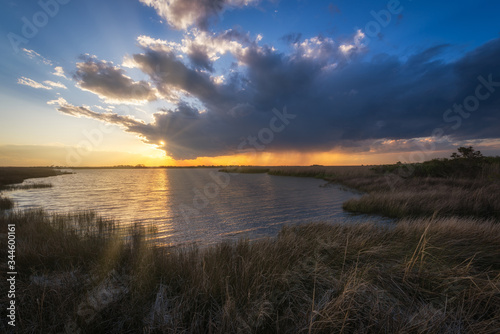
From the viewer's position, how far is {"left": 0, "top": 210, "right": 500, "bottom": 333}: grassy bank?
3.12 m

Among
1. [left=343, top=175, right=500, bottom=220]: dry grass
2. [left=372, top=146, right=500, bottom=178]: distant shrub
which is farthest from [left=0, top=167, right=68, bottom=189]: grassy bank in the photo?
[left=372, top=146, right=500, bottom=178]: distant shrub

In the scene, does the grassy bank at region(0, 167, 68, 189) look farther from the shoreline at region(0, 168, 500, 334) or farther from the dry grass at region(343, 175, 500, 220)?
the dry grass at region(343, 175, 500, 220)

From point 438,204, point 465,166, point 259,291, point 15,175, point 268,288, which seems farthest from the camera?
point 15,175

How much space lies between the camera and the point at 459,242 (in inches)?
254

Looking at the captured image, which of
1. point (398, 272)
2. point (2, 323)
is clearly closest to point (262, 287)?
point (398, 272)

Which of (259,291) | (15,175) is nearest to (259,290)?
(259,291)

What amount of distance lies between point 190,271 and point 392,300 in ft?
→ 13.9

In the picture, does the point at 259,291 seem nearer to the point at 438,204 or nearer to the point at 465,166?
the point at 438,204

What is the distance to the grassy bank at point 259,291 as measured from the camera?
10.2ft

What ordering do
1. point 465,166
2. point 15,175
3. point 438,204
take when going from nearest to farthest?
point 438,204 → point 465,166 → point 15,175

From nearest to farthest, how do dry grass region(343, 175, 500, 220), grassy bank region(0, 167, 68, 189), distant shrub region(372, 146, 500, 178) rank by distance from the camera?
dry grass region(343, 175, 500, 220) < distant shrub region(372, 146, 500, 178) < grassy bank region(0, 167, 68, 189)

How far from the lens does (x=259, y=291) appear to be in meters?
3.98

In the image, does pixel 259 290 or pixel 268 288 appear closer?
pixel 259 290

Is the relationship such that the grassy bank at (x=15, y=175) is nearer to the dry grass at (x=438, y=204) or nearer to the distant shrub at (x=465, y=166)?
the dry grass at (x=438, y=204)
